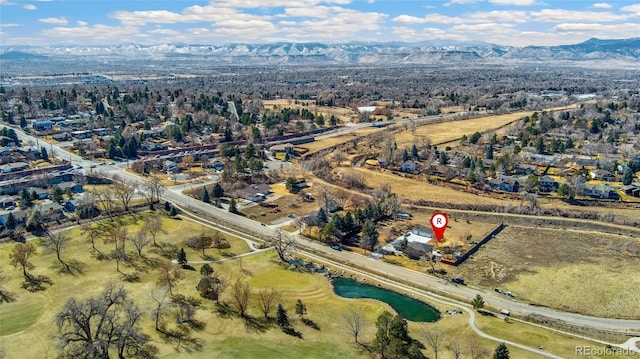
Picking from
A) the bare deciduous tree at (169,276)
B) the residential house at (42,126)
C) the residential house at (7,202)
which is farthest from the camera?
the residential house at (42,126)

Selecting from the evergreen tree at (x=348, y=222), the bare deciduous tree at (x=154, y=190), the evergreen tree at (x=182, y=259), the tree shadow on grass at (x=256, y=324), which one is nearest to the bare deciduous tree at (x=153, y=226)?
the evergreen tree at (x=182, y=259)

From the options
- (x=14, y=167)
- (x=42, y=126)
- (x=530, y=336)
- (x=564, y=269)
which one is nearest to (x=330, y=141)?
(x=14, y=167)

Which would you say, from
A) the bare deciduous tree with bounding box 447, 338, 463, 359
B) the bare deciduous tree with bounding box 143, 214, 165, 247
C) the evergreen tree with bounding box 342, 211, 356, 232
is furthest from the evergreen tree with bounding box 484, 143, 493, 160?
the bare deciduous tree with bounding box 143, 214, 165, 247

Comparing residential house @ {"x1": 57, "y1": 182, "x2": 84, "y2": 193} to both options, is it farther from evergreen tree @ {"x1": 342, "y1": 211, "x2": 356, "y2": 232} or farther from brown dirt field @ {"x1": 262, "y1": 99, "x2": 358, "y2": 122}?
brown dirt field @ {"x1": 262, "y1": 99, "x2": 358, "y2": 122}

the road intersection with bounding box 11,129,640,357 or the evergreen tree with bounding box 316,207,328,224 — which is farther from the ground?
the evergreen tree with bounding box 316,207,328,224

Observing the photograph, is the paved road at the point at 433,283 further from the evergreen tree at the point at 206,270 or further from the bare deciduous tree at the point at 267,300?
the evergreen tree at the point at 206,270

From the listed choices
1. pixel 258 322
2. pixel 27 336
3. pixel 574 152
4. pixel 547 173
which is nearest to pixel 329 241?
pixel 258 322

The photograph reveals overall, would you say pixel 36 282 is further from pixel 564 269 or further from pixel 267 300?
pixel 564 269
